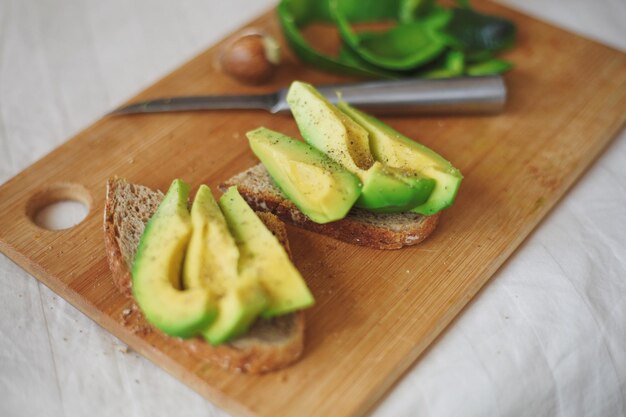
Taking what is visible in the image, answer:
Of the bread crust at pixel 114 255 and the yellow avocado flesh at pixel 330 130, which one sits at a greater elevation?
the yellow avocado flesh at pixel 330 130

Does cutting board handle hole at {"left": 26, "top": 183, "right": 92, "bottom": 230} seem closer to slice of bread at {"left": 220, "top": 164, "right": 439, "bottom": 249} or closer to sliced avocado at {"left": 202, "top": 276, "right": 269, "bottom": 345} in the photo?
slice of bread at {"left": 220, "top": 164, "right": 439, "bottom": 249}

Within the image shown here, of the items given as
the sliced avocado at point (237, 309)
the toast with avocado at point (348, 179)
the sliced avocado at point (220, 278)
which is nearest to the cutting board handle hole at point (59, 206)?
the toast with avocado at point (348, 179)

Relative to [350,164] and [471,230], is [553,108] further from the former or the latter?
[350,164]

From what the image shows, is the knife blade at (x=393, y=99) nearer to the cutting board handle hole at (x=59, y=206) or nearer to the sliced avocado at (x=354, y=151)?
the sliced avocado at (x=354, y=151)

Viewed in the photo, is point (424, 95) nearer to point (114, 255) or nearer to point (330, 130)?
point (330, 130)

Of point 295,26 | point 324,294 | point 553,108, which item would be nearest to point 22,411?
point 324,294

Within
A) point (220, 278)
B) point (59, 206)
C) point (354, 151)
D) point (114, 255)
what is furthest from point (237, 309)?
point (59, 206)
